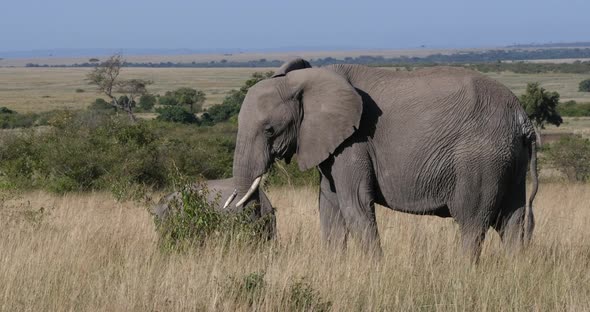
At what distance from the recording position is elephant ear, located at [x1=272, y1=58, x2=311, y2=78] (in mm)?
7559

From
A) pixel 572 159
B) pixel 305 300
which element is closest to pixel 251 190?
pixel 305 300

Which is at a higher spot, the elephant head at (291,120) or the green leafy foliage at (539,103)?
the elephant head at (291,120)

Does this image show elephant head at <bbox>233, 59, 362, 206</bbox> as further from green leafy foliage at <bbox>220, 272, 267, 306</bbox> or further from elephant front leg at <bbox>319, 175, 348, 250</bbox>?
green leafy foliage at <bbox>220, 272, 267, 306</bbox>

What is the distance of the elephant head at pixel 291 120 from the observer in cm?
732

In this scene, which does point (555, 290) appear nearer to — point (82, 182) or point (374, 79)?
point (374, 79)

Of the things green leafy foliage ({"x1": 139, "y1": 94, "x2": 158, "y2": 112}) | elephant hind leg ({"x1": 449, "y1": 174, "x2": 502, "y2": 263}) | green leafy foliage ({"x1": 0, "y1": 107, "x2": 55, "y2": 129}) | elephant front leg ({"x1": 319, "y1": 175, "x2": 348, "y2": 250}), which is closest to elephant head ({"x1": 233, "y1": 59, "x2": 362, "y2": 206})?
elephant front leg ({"x1": 319, "y1": 175, "x2": 348, "y2": 250})

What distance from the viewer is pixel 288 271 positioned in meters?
6.33

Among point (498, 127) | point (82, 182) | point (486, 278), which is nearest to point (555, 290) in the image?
point (486, 278)

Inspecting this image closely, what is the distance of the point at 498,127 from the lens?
282 inches

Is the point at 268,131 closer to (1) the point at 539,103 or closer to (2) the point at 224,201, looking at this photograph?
(2) the point at 224,201

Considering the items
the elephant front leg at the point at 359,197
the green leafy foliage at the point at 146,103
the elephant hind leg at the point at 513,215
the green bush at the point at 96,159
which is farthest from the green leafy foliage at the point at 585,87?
the elephant front leg at the point at 359,197

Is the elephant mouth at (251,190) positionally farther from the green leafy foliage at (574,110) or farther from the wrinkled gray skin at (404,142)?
the green leafy foliage at (574,110)

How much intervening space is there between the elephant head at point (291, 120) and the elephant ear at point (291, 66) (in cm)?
6

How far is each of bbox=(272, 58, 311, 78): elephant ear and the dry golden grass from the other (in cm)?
129
